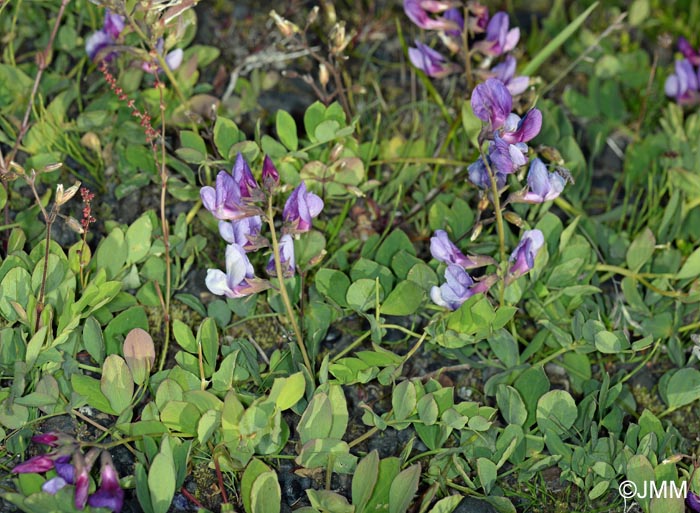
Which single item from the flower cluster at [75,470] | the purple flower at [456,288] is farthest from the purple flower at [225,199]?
the flower cluster at [75,470]

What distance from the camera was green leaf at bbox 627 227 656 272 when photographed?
242 centimetres

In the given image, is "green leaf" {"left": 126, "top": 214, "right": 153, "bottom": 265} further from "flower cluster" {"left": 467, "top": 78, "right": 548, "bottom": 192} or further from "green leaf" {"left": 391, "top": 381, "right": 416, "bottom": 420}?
"flower cluster" {"left": 467, "top": 78, "right": 548, "bottom": 192}

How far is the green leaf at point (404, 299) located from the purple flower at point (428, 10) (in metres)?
0.78

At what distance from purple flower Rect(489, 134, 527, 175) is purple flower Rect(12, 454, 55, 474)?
3.87ft

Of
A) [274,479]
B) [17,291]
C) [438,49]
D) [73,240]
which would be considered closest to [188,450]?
[274,479]

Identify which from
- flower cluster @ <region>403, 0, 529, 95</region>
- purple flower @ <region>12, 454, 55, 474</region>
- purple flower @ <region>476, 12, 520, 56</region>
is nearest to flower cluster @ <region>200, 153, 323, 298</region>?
purple flower @ <region>12, 454, 55, 474</region>

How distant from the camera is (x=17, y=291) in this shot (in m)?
2.18

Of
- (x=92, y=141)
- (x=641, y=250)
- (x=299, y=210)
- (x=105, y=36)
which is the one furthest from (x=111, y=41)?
(x=641, y=250)

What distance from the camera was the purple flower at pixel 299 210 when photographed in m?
2.21

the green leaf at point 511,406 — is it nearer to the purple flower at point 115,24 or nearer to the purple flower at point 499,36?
the purple flower at point 499,36

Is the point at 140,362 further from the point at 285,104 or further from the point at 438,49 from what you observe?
the point at 438,49

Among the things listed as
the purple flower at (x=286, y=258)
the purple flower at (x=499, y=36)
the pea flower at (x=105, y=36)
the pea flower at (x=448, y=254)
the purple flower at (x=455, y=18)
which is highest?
the pea flower at (x=105, y=36)

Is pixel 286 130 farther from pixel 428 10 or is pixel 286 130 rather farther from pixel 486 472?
pixel 486 472

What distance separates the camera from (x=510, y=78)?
266 centimetres
